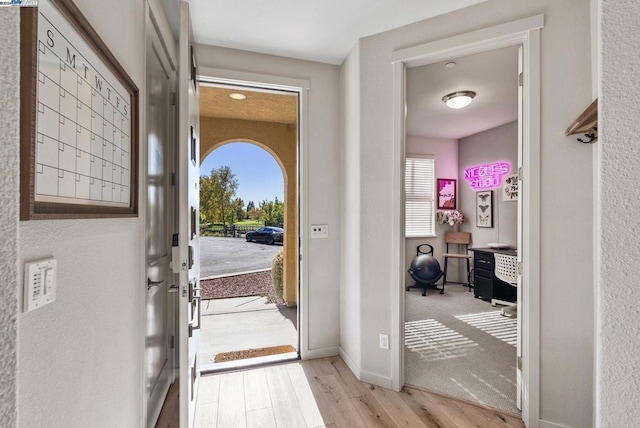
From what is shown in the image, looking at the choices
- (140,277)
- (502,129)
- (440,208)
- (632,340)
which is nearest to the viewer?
(632,340)

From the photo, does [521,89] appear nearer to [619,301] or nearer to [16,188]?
[619,301]

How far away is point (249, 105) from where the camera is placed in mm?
3750

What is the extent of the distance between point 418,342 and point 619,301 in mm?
A: 2767

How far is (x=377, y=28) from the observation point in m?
2.18

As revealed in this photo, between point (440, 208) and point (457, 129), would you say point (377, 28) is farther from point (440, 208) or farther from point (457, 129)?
point (440, 208)

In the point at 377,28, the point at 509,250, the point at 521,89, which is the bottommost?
the point at 509,250

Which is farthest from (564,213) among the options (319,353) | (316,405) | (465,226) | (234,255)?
(234,255)

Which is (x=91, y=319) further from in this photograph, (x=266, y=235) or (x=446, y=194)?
(x=446, y=194)

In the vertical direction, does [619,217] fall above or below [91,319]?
above

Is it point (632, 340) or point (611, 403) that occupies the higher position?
point (632, 340)

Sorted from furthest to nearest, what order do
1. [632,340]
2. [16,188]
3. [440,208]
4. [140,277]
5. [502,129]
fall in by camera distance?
1. [440,208]
2. [502,129]
3. [140,277]
4. [632,340]
5. [16,188]

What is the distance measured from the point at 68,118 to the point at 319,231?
2.01 metres

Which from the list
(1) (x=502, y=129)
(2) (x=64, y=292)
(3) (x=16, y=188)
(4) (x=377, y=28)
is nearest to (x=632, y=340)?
(3) (x=16, y=188)

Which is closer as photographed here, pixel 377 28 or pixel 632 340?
pixel 632 340
